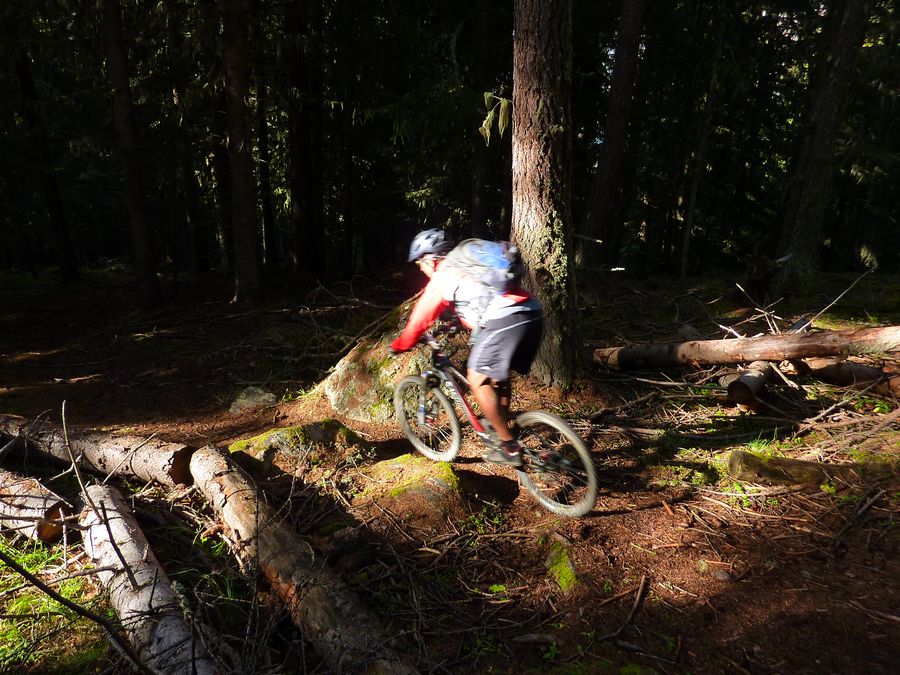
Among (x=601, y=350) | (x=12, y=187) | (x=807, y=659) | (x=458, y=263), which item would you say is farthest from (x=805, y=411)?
(x=12, y=187)

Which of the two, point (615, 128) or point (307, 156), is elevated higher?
point (615, 128)

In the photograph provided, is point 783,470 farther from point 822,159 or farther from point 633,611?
point 822,159

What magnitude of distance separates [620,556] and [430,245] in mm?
2970

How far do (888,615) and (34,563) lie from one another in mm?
5478

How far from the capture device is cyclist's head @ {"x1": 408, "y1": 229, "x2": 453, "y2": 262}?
4.45 metres

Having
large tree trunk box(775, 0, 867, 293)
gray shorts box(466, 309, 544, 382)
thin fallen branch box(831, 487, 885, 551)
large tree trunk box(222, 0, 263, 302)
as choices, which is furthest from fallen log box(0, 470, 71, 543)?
large tree trunk box(775, 0, 867, 293)

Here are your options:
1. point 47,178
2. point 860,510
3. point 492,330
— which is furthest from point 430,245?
point 47,178

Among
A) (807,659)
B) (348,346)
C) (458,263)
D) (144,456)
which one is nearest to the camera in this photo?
(807,659)

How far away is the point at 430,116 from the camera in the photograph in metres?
9.94

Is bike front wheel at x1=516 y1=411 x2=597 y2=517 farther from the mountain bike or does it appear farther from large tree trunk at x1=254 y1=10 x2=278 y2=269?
large tree trunk at x1=254 y1=10 x2=278 y2=269

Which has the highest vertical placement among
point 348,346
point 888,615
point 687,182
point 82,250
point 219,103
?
point 219,103

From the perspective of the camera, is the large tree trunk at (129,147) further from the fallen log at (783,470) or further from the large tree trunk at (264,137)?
the fallen log at (783,470)

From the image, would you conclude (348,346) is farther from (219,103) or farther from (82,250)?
(82,250)

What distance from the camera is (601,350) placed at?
6699 millimetres
